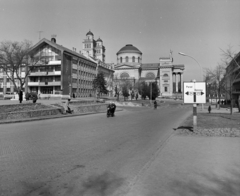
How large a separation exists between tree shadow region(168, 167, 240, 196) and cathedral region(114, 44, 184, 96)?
351ft

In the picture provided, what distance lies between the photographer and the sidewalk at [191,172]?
452cm

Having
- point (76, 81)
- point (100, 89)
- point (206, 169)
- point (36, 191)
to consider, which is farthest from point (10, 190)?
point (76, 81)

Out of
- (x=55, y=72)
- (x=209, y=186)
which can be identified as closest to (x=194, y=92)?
(x=209, y=186)

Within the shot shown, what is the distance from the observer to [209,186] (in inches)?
186

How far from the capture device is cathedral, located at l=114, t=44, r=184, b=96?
125812 millimetres

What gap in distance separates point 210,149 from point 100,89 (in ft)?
180

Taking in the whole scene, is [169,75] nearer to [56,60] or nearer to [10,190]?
[56,60]

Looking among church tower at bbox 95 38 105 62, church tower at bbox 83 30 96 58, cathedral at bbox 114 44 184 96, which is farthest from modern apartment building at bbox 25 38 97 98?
church tower at bbox 95 38 105 62

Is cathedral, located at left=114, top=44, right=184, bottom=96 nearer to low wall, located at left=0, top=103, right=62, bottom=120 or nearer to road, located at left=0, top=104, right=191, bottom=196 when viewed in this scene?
low wall, located at left=0, top=103, right=62, bottom=120

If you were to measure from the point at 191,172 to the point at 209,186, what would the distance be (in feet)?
2.93

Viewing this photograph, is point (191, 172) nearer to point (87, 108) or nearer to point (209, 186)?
point (209, 186)

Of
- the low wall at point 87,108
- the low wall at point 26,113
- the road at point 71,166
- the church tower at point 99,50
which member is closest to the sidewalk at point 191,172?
the road at point 71,166

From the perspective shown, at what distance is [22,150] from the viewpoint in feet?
26.0

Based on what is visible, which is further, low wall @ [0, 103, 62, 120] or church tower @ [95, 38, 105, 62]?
church tower @ [95, 38, 105, 62]
